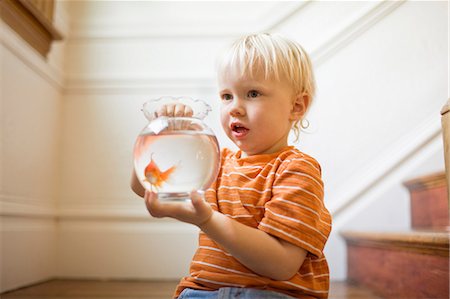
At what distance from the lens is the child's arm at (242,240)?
2.54ft

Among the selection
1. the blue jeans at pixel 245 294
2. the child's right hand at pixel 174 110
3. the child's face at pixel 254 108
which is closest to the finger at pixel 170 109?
the child's right hand at pixel 174 110

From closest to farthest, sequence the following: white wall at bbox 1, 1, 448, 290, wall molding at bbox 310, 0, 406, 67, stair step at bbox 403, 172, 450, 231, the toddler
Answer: the toddler < stair step at bbox 403, 172, 450, 231 < white wall at bbox 1, 1, 448, 290 < wall molding at bbox 310, 0, 406, 67

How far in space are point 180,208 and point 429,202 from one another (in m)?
1.68

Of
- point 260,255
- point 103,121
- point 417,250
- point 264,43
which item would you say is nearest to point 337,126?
point 417,250

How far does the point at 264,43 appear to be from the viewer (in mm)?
1037

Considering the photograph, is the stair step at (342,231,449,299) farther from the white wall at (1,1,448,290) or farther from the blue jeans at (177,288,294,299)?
the blue jeans at (177,288,294,299)

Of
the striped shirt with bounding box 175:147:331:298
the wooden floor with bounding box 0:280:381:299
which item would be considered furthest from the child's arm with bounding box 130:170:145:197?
the wooden floor with bounding box 0:280:381:299

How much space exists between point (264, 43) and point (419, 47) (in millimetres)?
1710

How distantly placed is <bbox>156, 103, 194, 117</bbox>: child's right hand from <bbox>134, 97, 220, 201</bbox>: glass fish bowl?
131 mm

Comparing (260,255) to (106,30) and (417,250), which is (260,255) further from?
(106,30)

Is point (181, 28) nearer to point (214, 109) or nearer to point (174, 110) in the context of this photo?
point (214, 109)

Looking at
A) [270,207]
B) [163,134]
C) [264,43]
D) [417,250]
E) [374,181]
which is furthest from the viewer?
[374,181]

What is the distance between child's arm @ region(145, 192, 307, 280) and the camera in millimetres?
774

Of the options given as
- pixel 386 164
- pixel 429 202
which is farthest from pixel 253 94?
pixel 386 164
